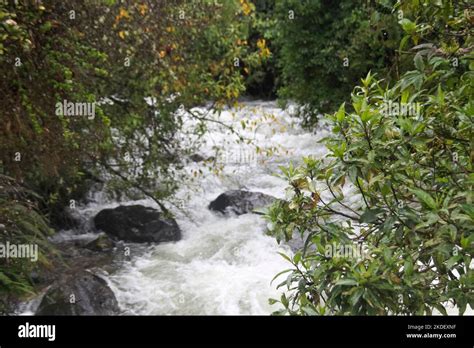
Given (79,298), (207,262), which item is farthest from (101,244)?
(79,298)

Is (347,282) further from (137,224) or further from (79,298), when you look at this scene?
(137,224)

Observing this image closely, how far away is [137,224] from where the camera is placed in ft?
30.2

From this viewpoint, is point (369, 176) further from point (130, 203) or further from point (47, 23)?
point (130, 203)

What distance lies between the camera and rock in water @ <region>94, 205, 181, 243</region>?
908cm

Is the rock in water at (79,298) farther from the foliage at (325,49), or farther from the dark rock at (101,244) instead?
the foliage at (325,49)

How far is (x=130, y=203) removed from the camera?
10.1 meters

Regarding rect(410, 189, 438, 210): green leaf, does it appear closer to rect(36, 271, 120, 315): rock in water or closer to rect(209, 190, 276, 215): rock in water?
rect(36, 271, 120, 315): rock in water

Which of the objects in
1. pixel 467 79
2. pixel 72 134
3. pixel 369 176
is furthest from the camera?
pixel 72 134

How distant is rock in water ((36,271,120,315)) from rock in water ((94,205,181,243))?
188 centimetres

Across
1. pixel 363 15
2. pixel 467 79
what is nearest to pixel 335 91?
pixel 363 15

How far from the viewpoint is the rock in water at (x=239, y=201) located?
9984 millimetres

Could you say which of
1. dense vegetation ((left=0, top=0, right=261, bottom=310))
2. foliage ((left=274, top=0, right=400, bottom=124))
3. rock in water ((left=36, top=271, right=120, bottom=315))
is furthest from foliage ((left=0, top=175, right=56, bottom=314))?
foliage ((left=274, top=0, right=400, bottom=124))

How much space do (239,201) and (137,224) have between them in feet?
6.13

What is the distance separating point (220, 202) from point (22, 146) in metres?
5.24
